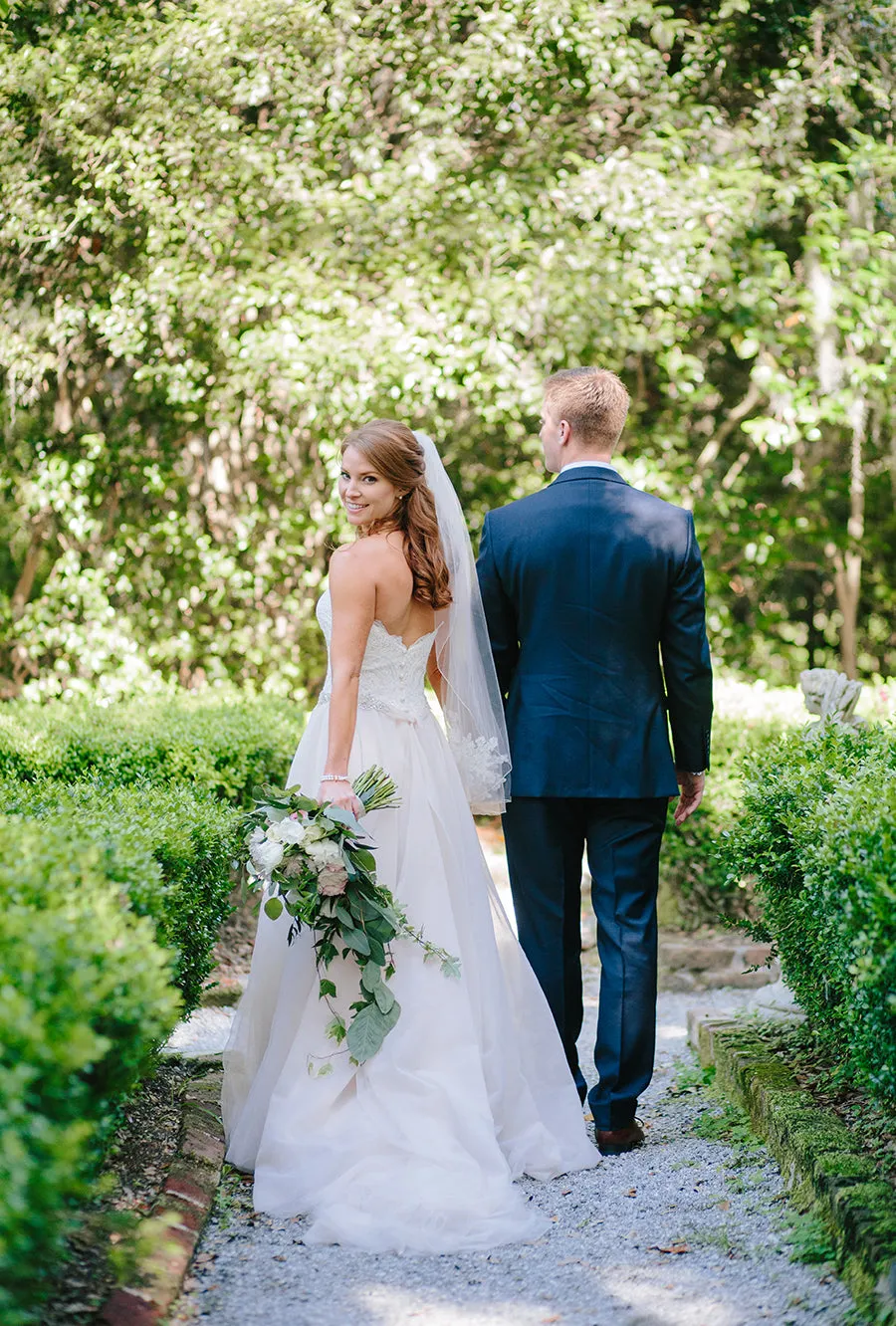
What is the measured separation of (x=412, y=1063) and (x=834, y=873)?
4.05 ft

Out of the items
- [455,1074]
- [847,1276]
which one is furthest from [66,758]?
[847,1276]

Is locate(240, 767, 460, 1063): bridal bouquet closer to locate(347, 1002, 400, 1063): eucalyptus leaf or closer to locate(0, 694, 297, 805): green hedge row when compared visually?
locate(347, 1002, 400, 1063): eucalyptus leaf

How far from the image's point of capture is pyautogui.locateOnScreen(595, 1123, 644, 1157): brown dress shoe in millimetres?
3736

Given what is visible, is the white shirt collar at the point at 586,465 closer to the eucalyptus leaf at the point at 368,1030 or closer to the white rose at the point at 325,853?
the white rose at the point at 325,853

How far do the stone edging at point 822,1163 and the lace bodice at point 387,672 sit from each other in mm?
1503

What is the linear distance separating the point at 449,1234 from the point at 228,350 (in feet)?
19.7

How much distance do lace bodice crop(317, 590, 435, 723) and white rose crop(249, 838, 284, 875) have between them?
0.51m

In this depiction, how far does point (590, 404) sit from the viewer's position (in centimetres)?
390

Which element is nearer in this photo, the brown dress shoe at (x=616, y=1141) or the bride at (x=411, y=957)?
the bride at (x=411, y=957)

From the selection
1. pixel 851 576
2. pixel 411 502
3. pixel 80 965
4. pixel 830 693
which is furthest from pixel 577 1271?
pixel 851 576

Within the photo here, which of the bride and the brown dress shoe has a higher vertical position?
the bride

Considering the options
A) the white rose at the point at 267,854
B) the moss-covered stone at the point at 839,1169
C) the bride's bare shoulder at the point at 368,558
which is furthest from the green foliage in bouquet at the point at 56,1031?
the moss-covered stone at the point at 839,1169

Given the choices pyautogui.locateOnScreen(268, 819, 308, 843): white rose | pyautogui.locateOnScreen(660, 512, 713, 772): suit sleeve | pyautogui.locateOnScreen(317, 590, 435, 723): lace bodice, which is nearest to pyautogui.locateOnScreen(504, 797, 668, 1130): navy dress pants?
pyautogui.locateOnScreen(660, 512, 713, 772): suit sleeve

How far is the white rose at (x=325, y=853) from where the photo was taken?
3279 mm
